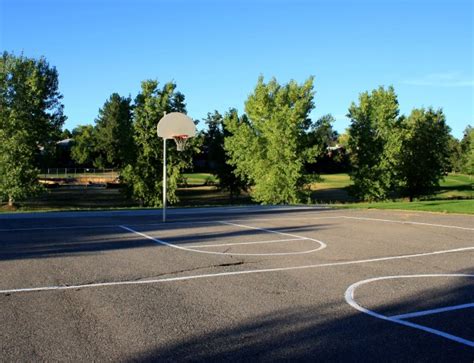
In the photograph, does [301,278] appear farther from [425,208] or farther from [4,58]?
[4,58]

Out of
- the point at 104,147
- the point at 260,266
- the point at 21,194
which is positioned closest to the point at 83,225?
the point at 260,266

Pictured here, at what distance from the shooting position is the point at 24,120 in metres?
39.4

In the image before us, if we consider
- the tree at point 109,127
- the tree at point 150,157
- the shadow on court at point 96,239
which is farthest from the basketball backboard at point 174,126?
the tree at point 109,127

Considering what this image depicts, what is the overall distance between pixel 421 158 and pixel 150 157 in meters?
23.4

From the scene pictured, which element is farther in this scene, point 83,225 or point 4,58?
point 4,58

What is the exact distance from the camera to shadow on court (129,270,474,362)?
155 inches

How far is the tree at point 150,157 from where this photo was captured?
4016 cm

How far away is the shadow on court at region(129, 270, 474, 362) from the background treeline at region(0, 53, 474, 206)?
114 ft

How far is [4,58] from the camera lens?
39844 mm

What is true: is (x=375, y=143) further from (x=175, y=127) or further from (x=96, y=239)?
(x=96, y=239)

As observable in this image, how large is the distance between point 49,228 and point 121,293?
25.5 feet

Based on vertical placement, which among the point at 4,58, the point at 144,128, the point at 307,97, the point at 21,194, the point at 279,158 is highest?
the point at 4,58

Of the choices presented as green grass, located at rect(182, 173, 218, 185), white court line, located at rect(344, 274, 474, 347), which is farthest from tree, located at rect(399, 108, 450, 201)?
white court line, located at rect(344, 274, 474, 347)

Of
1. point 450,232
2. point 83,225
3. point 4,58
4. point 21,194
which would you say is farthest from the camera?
point 4,58
